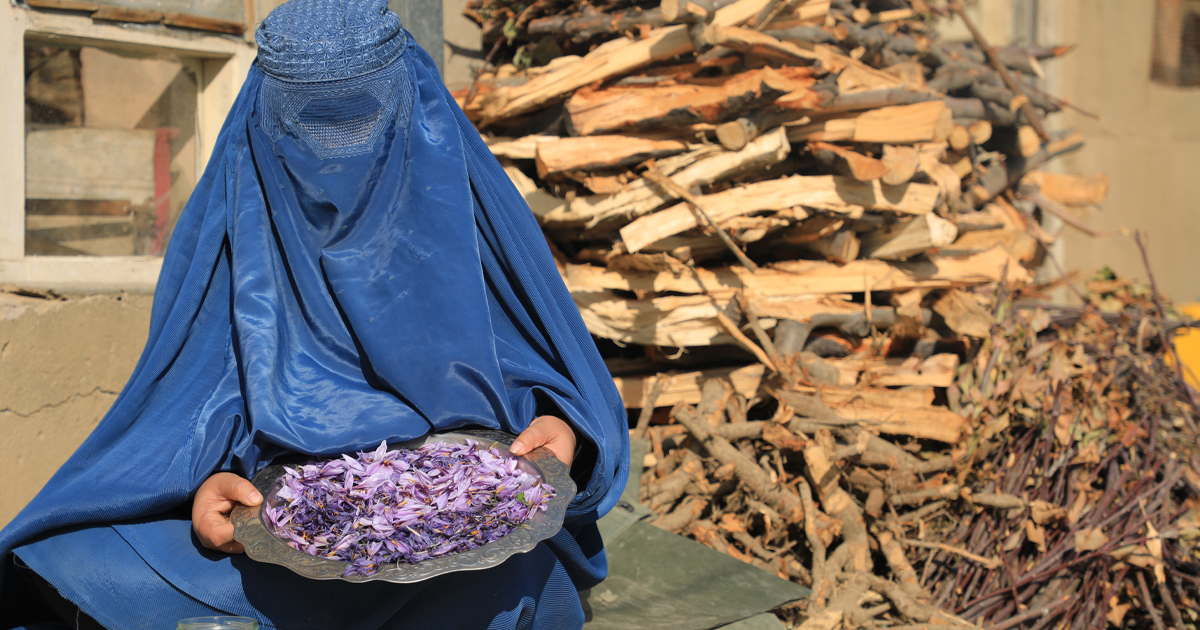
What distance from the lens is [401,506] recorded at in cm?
175

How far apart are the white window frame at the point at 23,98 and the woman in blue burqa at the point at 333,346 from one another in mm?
1213

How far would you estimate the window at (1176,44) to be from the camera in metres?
8.36

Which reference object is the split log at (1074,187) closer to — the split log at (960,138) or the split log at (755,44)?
the split log at (960,138)

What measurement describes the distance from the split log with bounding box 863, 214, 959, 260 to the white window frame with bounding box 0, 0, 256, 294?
3097 mm

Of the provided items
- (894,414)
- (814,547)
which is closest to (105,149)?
(814,547)

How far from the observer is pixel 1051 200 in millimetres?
5262

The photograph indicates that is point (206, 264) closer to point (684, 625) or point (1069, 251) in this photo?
point (684, 625)

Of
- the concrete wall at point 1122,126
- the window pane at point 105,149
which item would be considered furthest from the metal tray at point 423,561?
the concrete wall at point 1122,126

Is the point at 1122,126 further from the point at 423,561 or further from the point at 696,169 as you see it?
the point at 423,561

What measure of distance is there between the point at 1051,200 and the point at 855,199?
2.41 metres

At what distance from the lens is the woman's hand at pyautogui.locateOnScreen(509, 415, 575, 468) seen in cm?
202

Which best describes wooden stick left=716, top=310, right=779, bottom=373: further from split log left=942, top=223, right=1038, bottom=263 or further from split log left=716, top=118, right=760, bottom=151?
split log left=942, top=223, right=1038, bottom=263

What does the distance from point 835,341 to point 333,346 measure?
248 centimetres

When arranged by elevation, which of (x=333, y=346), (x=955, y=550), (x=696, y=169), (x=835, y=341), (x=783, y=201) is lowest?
(x=955, y=550)
